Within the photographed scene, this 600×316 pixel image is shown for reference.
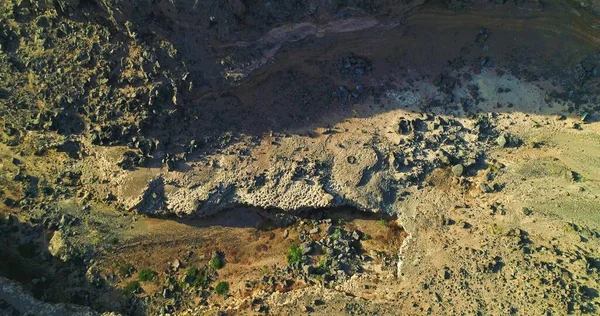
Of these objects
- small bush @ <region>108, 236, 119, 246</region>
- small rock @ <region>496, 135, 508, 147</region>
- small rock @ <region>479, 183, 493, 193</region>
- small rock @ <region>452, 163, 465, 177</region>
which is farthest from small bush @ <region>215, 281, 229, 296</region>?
small rock @ <region>496, 135, 508, 147</region>

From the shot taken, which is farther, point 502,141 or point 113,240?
point 113,240

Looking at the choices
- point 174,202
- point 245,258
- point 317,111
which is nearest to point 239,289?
point 245,258

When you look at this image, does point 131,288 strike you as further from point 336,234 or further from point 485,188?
point 485,188

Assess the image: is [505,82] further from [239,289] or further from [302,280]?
[239,289]

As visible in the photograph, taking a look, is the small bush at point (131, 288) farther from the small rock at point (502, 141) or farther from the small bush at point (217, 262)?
the small rock at point (502, 141)

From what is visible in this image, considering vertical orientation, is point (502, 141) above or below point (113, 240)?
above

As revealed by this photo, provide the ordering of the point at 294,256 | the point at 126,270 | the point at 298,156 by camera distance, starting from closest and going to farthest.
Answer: the point at 298,156 < the point at 126,270 < the point at 294,256

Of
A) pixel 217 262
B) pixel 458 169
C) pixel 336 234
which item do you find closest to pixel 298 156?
pixel 336 234

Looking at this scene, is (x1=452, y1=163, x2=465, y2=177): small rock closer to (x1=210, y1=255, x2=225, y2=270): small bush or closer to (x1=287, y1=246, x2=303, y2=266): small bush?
(x1=287, y1=246, x2=303, y2=266): small bush
